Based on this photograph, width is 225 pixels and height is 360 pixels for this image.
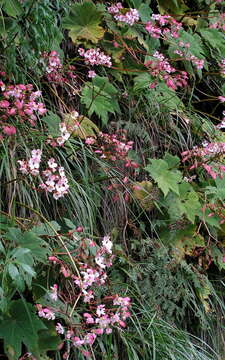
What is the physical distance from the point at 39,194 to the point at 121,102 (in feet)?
2.85

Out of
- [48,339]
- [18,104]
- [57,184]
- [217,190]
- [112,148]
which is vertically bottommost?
[217,190]

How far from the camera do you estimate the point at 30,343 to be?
2.08 metres

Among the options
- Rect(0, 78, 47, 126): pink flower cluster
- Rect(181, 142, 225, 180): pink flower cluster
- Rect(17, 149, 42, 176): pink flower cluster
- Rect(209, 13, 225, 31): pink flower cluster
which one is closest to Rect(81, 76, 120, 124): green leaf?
Rect(181, 142, 225, 180): pink flower cluster

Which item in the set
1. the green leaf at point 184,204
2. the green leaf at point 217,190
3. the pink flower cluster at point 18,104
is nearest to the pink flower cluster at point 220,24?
the green leaf at point 217,190

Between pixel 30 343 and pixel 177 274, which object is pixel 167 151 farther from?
pixel 30 343

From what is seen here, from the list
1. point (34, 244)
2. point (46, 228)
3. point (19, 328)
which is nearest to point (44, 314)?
point (19, 328)

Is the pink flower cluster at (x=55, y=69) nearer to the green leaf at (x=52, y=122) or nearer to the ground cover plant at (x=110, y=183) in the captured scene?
the ground cover plant at (x=110, y=183)

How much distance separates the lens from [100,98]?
3076mm

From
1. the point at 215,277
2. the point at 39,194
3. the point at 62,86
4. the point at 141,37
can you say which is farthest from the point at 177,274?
the point at 141,37

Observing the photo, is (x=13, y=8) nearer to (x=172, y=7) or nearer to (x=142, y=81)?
(x=142, y=81)

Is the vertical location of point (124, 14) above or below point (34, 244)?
above

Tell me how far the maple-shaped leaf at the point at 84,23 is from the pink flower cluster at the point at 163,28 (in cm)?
26

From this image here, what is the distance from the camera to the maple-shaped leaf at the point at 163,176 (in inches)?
119

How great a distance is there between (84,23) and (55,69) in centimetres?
45
